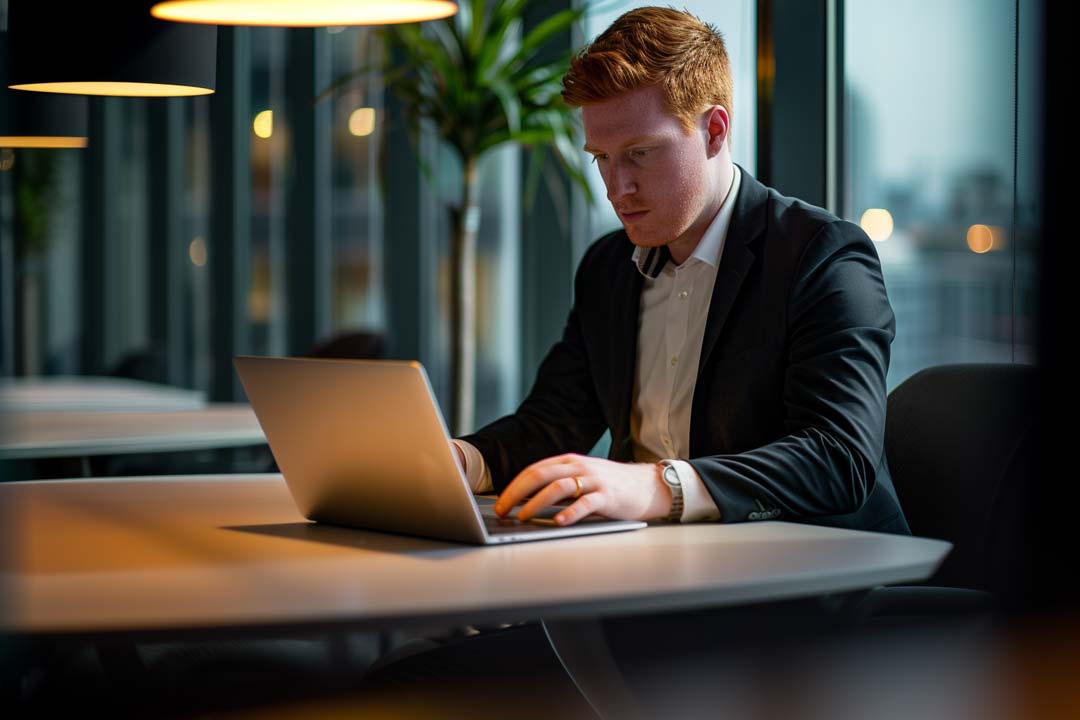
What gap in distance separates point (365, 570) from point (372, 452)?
185mm

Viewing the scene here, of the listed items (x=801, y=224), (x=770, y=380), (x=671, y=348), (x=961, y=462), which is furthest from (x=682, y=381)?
(x=961, y=462)

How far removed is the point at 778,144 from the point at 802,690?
1.65 metres

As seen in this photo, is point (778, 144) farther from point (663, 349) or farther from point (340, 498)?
point (340, 498)

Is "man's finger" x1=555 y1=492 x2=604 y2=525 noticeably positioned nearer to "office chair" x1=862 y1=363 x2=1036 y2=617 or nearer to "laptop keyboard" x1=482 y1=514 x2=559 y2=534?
"laptop keyboard" x1=482 y1=514 x2=559 y2=534

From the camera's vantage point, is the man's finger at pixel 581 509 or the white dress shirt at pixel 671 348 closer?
the man's finger at pixel 581 509

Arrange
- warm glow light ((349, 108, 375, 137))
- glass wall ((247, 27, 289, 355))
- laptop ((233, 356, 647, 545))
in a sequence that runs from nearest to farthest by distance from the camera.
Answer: laptop ((233, 356, 647, 545))
warm glow light ((349, 108, 375, 137))
glass wall ((247, 27, 289, 355))

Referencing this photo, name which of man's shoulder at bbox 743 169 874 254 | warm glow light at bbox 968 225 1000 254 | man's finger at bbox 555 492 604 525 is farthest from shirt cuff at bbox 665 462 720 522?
warm glow light at bbox 968 225 1000 254

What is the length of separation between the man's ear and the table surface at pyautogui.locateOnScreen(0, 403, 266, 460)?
4.83 ft

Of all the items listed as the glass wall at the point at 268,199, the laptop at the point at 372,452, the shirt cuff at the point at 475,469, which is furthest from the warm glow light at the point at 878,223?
the glass wall at the point at 268,199

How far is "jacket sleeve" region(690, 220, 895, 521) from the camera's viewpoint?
1.51 meters

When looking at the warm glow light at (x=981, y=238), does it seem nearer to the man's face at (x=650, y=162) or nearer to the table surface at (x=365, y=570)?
the man's face at (x=650, y=162)

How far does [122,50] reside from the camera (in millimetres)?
1738

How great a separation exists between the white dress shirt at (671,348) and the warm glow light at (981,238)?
2.59 feet

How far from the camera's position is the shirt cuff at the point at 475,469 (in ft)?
5.92
